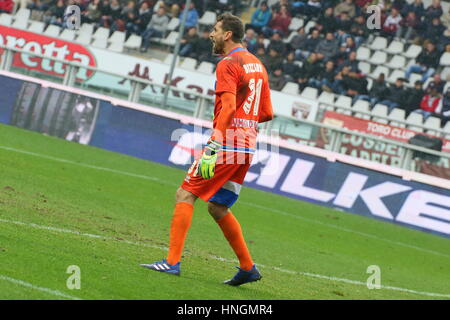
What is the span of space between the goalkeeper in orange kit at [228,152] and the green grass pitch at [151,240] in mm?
314

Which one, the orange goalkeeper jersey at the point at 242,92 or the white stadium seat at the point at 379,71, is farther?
the white stadium seat at the point at 379,71

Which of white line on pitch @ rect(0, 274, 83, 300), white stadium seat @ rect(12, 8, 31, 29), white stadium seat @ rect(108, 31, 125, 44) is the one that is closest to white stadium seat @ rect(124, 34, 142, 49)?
white stadium seat @ rect(108, 31, 125, 44)

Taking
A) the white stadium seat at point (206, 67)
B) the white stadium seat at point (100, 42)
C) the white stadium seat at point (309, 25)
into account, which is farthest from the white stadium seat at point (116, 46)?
the white stadium seat at point (309, 25)

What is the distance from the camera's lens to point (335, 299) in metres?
8.16

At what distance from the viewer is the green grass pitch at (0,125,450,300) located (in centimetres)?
709

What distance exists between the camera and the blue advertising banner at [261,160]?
16344mm

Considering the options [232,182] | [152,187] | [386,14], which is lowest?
[152,187]

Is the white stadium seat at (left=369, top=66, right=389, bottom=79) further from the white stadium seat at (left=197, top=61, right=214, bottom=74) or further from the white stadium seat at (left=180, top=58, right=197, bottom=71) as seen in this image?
the white stadium seat at (left=180, top=58, right=197, bottom=71)

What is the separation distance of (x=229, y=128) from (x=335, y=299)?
1.84 m

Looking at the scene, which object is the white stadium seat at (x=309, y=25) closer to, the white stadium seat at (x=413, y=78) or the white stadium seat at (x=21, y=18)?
the white stadium seat at (x=413, y=78)

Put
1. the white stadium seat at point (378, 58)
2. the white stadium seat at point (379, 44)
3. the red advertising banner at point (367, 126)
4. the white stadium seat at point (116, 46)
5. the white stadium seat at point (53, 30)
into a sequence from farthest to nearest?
the white stadium seat at point (53, 30) < the white stadium seat at point (379, 44) < the white stadium seat at point (116, 46) < the white stadium seat at point (378, 58) < the red advertising banner at point (367, 126)

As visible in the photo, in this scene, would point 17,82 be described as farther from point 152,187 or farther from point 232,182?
point 232,182

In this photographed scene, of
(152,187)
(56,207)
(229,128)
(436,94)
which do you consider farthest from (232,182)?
(436,94)

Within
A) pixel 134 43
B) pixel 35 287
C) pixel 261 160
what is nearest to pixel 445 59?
pixel 134 43
